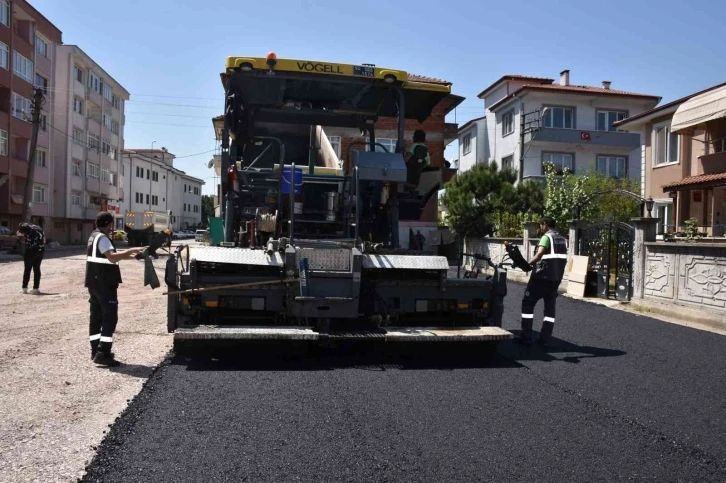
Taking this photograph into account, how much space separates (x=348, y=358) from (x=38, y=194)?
40.8 metres

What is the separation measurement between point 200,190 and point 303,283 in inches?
3693

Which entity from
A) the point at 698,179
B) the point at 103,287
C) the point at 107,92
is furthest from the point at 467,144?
the point at 103,287

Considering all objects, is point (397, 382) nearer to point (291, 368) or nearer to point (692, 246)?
point (291, 368)

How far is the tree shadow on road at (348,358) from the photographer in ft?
22.3

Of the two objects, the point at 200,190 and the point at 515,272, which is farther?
the point at 200,190

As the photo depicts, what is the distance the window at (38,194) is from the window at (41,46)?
834cm

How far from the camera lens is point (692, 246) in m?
12.1

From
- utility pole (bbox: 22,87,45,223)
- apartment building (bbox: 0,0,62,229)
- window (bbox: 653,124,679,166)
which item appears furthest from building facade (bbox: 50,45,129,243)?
window (bbox: 653,124,679,166)

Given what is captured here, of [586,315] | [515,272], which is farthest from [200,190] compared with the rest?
[586,315]

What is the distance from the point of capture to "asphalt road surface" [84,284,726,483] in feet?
13.1

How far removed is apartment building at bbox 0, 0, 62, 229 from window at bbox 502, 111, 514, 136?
2727 centimetres

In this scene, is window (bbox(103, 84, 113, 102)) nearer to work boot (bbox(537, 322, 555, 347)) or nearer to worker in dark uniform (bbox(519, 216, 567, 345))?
worker in dark uniform (bbox(519, 216, 567, 345))

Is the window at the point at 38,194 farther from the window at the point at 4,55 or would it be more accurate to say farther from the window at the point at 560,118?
the window at the point at 560,118

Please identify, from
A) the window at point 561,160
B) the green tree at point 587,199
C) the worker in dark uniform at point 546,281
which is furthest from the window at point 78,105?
the worker in dark uniform at point 546,281
